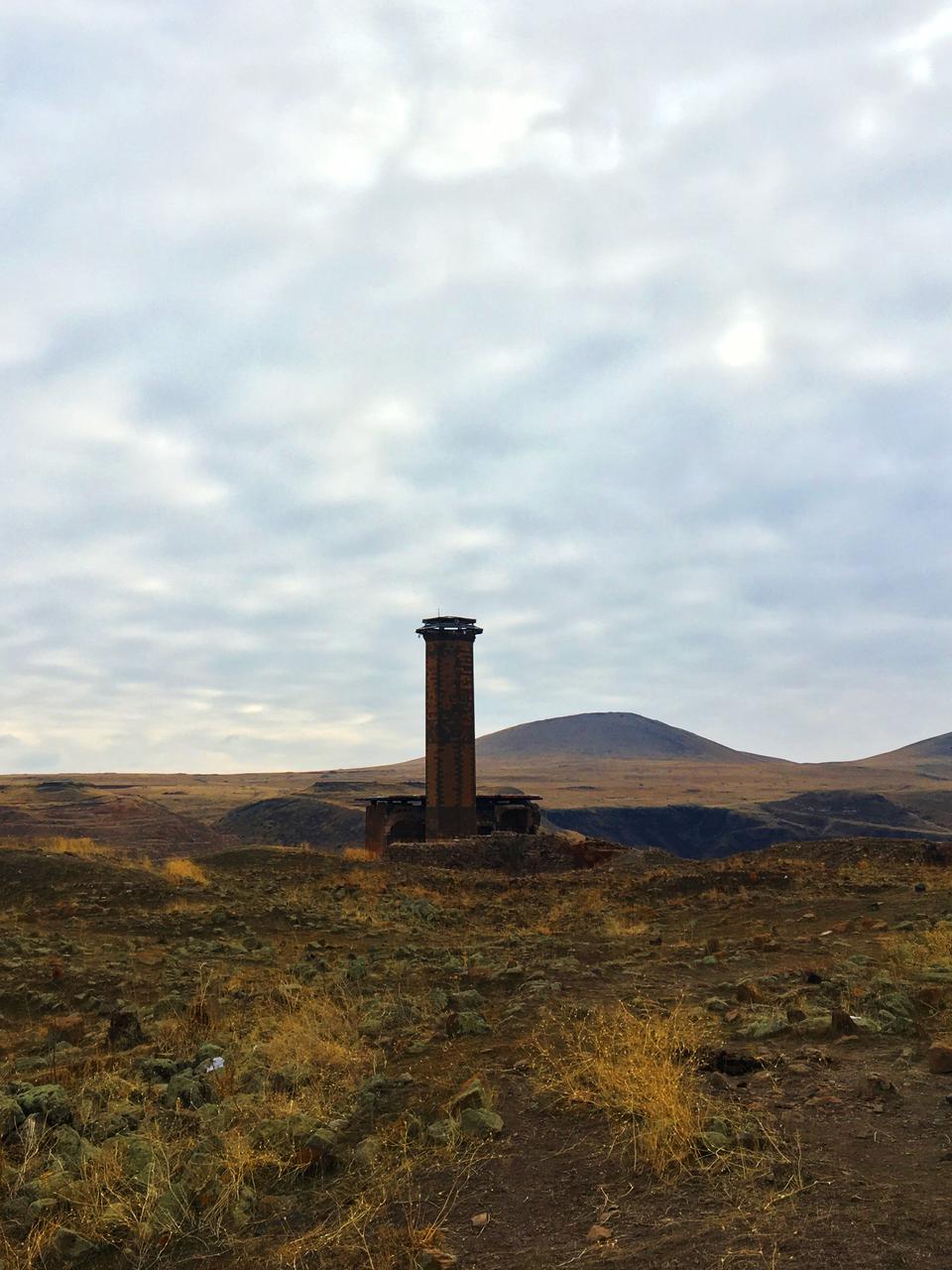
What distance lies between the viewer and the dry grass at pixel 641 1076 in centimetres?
471

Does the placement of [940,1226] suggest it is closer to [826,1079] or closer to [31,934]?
[826,1079]

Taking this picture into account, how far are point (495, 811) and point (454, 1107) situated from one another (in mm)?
34992

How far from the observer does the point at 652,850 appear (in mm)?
29125

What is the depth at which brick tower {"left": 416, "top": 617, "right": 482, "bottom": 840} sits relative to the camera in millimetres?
39656

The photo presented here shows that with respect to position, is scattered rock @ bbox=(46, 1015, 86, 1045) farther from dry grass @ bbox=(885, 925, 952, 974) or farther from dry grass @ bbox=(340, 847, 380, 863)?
dry grass @ bbox=(340, 847, 380, 863)

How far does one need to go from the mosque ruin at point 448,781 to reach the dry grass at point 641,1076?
32.2 m

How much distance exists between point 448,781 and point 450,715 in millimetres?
3124

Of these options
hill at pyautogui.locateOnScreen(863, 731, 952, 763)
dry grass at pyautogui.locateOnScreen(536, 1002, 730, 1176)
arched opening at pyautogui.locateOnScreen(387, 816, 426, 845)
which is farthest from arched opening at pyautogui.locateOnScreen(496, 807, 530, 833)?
hill at pyautogui.locateOnScreen(863, 731, 952, 763)

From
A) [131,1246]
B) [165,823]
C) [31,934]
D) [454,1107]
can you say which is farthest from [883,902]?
[165,823]

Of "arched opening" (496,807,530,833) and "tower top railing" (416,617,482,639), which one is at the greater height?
"tower top railing" (416,617,482,639)

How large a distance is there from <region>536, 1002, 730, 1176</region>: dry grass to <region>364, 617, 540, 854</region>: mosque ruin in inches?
1269

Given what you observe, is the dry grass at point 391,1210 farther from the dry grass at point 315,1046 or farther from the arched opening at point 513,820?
the arched opening at point 513,820

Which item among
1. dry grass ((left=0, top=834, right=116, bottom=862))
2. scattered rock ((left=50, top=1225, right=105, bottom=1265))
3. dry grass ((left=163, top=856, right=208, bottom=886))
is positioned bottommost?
dry grass ((left=163, top=856, right=208, bottom=886))

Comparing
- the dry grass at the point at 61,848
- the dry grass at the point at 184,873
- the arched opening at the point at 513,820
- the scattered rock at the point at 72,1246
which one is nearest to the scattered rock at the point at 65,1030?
the scattered rock at the point at 72,1246
